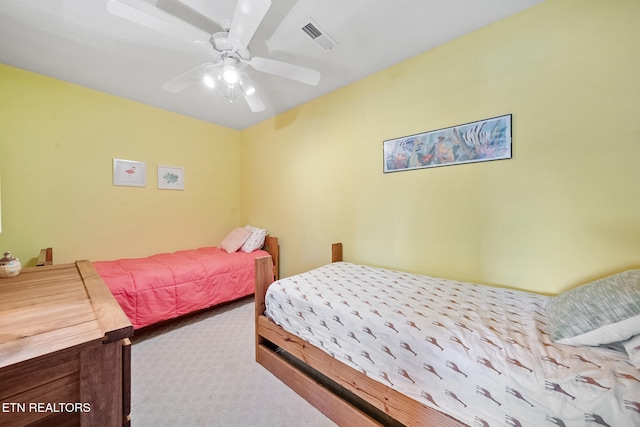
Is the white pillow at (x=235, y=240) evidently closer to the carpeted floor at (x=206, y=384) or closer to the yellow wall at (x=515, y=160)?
the carpeted floor at (x=206, y=384)

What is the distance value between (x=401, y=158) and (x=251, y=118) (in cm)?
223

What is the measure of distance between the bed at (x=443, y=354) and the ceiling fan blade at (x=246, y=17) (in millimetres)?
1452

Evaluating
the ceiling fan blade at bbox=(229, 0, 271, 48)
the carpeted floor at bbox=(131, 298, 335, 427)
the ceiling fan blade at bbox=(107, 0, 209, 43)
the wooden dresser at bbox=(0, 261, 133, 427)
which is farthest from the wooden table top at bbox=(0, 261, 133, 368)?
the ceiling fan blade at bbox=(229, 0, 271, 48)

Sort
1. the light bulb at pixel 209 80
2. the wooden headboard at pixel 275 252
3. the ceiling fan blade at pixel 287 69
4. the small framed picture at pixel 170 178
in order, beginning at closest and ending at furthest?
the ceiling fan blade at pixel 287 69 < the light bulb at pixel 209 80 < the small framed picture at pixel 170 178 < the wooden headboard at pixel 275 252

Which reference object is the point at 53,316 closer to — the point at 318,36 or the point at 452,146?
the point at 318,36

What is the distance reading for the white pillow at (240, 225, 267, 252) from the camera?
305 cm

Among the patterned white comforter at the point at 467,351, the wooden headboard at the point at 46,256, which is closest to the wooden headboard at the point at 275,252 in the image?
the patterned white comforter at the point at 467,351

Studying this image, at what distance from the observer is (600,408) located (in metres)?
0.66

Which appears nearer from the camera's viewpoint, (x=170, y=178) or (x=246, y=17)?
(x=246, y=17)

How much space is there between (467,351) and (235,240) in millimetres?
2887

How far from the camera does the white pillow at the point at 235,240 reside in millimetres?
3070

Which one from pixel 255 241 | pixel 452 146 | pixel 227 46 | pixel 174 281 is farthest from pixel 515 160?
pixel 174 281

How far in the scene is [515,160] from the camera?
1521 mm

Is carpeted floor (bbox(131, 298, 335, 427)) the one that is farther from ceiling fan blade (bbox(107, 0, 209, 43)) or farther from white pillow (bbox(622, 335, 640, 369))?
ceiling fan blade (bbox(107, 0, 209, 43))
